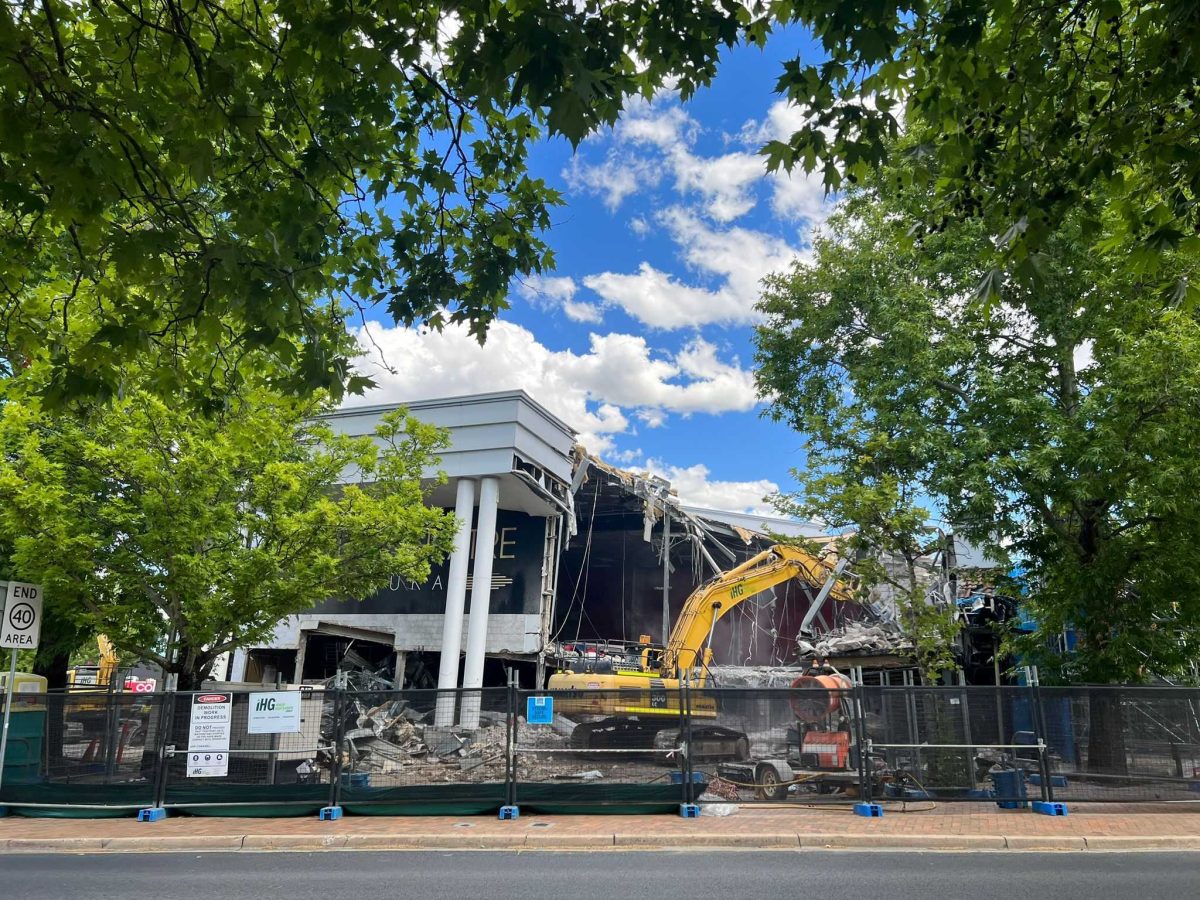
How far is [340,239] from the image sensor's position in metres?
7.90

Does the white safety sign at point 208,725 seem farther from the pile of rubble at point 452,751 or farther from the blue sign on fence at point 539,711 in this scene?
the blue sign on fence at point 539,711

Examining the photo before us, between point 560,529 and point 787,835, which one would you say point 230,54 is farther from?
point 560,529

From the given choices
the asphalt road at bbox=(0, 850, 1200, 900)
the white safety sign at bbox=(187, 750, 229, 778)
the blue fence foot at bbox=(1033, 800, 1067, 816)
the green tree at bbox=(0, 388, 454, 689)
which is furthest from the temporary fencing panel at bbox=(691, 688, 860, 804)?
the white safety sign at bbox=(187, 750, 229, 778)

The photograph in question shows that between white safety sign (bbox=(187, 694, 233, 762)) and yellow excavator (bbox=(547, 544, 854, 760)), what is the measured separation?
15.3ft

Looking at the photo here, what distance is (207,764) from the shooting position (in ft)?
40.3

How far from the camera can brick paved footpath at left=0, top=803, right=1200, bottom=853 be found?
33.7ft

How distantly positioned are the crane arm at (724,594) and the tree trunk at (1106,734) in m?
5.86

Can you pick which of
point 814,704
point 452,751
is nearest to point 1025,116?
point 814,704

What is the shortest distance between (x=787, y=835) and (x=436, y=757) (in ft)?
16.7

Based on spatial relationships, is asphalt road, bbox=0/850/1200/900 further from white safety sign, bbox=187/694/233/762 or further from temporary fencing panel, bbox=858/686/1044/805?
temporary fencing panel, bbox=858/686/1044/805

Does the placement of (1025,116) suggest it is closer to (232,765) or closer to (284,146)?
(284,146)

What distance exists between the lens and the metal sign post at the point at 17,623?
39.8 ft

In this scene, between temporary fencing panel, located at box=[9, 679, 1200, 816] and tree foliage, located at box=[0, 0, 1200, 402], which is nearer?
tree foliage, located at box=[0, 0, 1200, 402]

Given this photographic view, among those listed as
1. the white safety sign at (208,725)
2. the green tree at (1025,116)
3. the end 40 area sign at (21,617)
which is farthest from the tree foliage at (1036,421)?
the end 40 area sign at (21,617)
